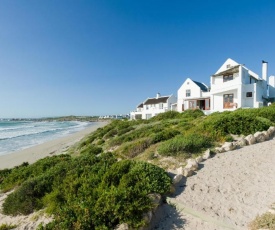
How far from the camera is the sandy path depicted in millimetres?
4173

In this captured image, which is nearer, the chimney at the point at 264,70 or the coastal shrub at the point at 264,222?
the coastal shrub at the point at 264,222

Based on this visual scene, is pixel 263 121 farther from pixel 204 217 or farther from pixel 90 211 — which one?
pixel 90 211

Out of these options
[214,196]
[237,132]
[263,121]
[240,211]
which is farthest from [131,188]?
[263,121]

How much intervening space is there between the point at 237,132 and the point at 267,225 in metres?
7.38

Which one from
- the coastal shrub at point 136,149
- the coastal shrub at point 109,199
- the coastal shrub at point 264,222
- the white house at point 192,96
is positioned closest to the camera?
the coastal shrub at point 264,222

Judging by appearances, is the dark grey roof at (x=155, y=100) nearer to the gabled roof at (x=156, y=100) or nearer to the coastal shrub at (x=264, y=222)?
the gabled roof at (x=156, y=100)

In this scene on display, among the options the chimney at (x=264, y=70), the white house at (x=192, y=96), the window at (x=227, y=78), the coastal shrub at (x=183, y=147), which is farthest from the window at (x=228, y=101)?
the coastal shrub at (x=183, y=147)

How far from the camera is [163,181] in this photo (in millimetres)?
5059

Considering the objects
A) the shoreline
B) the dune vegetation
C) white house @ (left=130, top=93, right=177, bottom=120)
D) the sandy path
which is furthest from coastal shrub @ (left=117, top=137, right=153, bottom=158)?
white house @ (left=130, top=93, right=177, bottom=120)

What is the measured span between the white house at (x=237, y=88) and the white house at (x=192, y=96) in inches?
176

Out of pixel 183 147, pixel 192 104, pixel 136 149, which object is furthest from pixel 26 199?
pixel 192 104

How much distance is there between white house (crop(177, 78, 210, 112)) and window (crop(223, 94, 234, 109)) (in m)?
5.20

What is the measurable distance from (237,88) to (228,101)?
233 centimetres

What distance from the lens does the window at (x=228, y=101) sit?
2547 centimetres
